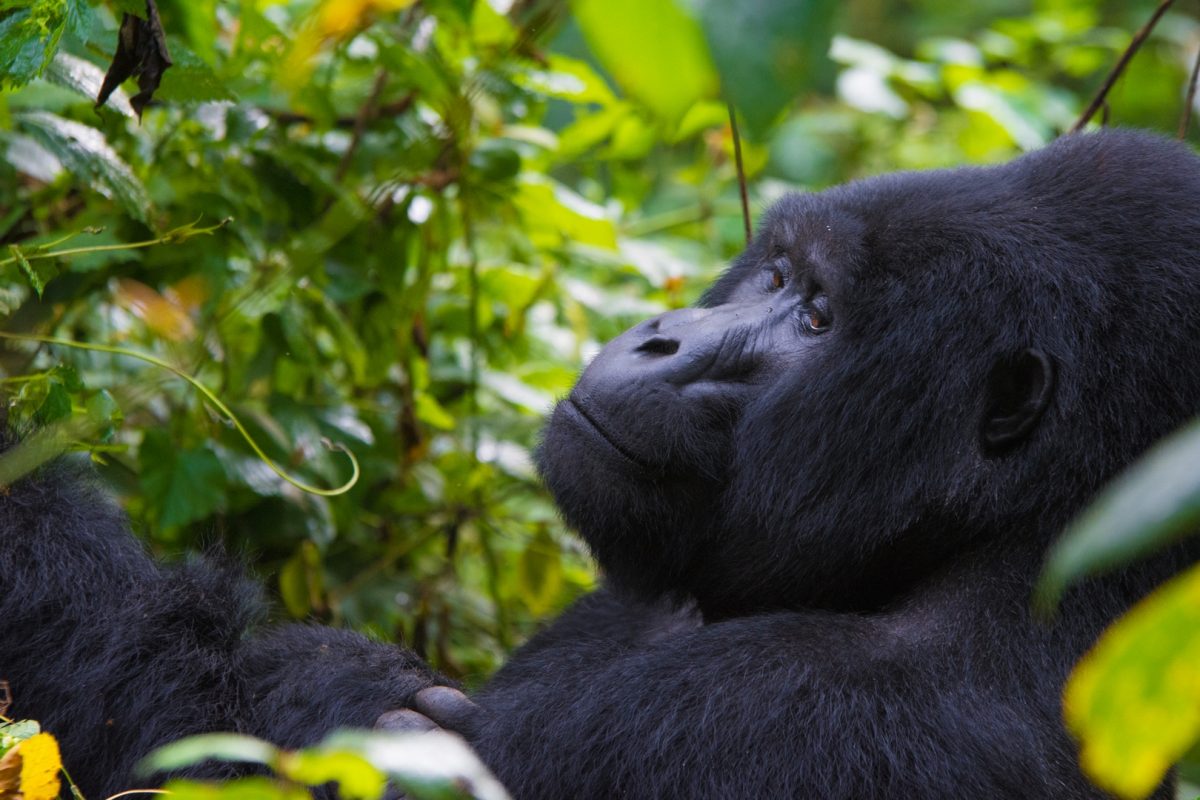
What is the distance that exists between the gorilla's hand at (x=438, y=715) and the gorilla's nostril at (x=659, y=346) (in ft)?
2.43

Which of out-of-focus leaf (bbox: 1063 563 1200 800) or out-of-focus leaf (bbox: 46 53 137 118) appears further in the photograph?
out-of-focus leaf (bbox: 46 53 137 118)

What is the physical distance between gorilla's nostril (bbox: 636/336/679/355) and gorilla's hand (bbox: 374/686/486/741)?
0.74 m

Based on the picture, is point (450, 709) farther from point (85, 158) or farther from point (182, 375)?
point (85, 158)

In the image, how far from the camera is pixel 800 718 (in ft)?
6.58

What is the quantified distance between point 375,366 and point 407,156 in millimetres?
726

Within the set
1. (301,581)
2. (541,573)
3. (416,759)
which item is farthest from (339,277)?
(416,759)

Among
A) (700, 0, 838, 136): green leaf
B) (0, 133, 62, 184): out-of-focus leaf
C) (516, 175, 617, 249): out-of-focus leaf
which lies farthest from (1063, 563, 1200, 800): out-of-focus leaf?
(516, 175, 617, 249): out-of-focus leaf

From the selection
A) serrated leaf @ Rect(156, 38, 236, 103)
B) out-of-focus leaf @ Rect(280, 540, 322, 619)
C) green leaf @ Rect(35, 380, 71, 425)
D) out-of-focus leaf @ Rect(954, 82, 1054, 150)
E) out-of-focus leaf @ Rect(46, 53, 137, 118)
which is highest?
out-of-focus leaf @ Rect(46, 53, 137, 118)

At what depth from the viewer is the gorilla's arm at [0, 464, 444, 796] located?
228cm

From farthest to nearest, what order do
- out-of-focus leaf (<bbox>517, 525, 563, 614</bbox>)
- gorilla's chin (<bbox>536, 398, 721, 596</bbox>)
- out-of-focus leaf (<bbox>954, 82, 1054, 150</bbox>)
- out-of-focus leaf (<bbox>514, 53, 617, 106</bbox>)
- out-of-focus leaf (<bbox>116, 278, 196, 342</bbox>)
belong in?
out-of-focus leaf (<bbox>954, 82, 1054, 150</bbox>) < out-of-focus leaf (<bbox>517, 525, 563, 614</bbox>) < out-of-focus leaf (<bbox>514, 53, 617, 106</bbox>) < out-of-focus leaf (<bbox>116, 278, 196, 342</bbox>) < gorilla's chin (<bbox>536, 398, 721, 596</bbox>)

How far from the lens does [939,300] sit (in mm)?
2273

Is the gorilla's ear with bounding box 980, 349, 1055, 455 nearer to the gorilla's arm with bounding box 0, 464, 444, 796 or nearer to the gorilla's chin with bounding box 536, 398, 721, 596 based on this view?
the gorilla's chin with bounding box 536, 398, 721, 596

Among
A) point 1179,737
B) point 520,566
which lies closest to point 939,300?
point 1179,737

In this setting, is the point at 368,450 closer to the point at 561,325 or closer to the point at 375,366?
the point at 375,366
